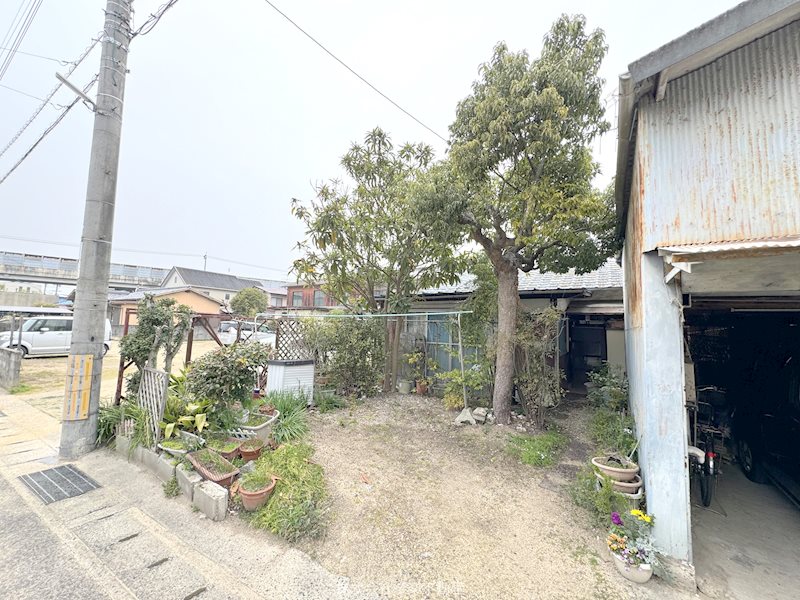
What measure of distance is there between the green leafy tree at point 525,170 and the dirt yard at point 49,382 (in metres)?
7.64

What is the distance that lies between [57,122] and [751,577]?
12351 millimetres

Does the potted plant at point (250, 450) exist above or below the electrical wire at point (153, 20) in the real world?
below

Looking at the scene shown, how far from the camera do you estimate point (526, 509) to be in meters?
3.56

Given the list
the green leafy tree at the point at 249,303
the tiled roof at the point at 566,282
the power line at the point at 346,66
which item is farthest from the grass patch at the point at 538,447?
the green leafy tree at the point at 249,303

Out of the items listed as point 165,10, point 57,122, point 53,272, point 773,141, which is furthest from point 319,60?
point 53,272

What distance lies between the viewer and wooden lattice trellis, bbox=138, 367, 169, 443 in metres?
4.30

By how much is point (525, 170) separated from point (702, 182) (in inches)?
112

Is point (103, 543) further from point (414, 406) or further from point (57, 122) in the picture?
point (57, 122)

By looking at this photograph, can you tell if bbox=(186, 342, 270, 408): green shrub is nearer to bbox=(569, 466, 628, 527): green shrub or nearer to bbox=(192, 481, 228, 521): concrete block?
bbox=(192, 481, 228, 521): concrete block

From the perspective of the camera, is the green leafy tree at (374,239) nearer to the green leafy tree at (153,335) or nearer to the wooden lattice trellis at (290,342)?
the wooden lattice trellis at (290,342)

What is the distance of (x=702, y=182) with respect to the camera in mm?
2840

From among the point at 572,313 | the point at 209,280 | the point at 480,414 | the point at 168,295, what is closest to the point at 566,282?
the point at 572,313

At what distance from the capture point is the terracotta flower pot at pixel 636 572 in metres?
2.57

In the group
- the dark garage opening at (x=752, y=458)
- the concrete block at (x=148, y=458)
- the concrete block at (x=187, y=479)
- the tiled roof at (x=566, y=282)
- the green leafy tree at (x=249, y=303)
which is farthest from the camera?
the green leafy tree at (x=249, y=303)
